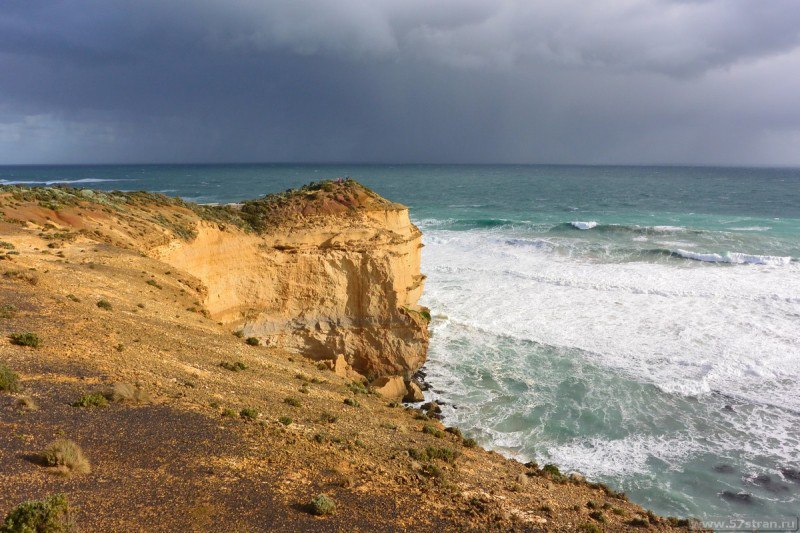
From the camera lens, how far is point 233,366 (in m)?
13.3

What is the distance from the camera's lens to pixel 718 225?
6278 cm

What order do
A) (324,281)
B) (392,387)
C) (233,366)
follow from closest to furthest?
(233,366) < (392,387) < (324,281)

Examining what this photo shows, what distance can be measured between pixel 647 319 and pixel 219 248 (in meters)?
24.3

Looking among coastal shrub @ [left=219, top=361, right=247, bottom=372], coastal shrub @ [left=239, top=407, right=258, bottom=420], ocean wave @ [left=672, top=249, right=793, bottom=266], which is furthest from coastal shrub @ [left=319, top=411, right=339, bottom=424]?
ocean wave @ [left=672, top=249, right=793, bottom=266]

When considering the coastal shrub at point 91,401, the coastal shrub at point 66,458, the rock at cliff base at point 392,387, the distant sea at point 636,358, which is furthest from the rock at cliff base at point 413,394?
the coastal shrub at point 66,458

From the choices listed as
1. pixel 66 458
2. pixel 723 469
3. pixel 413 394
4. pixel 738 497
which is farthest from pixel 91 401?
pixel 723 469

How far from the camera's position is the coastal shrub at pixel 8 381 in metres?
9.05

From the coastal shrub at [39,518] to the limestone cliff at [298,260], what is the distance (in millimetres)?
13899

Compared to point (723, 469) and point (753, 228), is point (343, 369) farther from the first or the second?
point (753, 228)

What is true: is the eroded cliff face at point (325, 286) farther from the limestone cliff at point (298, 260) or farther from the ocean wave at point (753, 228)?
the ocean wave at point (753, 228)

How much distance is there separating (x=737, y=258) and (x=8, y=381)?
5004 centimetres

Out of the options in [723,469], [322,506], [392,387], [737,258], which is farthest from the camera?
[737,258]

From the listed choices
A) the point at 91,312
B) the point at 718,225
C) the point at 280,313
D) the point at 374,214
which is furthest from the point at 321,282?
the point at 718,225

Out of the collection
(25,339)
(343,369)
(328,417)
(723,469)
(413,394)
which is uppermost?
(25,339)
